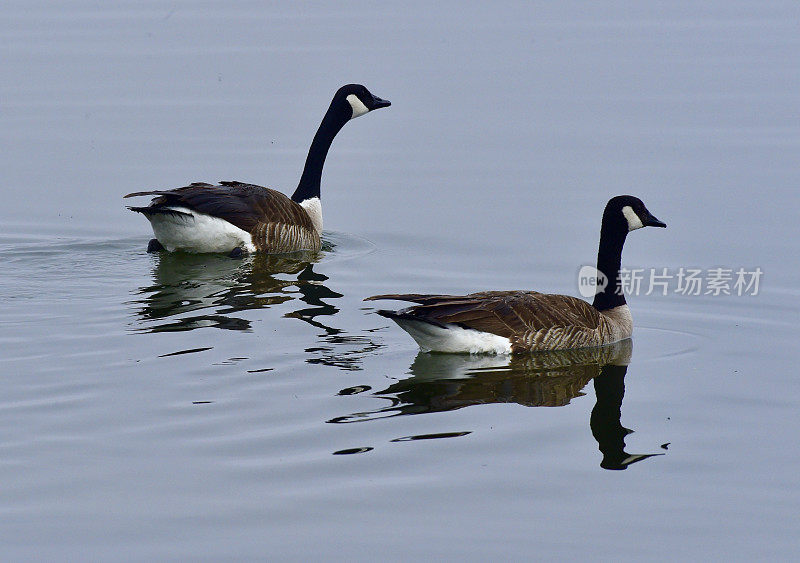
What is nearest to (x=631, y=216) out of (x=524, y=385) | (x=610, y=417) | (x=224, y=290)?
(x=524, y=385)

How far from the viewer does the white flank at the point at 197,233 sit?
47.9 feet

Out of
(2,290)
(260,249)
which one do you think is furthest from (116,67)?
(2,290)

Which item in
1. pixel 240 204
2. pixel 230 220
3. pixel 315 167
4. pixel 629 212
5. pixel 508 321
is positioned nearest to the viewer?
pixel 508 321

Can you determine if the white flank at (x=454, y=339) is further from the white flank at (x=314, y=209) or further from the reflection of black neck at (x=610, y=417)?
the white flank at (x=314, y=209)

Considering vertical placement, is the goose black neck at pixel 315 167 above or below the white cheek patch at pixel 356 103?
below

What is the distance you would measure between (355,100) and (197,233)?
3690 mm

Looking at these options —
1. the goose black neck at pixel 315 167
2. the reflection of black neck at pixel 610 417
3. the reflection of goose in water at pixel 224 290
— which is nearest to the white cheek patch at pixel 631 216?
the reflection of black neck at pixel 610 417

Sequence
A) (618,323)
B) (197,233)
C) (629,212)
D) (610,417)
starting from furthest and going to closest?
(197,233), (629,212), (618,323), (610,417)

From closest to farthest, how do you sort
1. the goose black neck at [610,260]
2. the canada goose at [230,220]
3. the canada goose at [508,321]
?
the canada goose at [508,321], the goose black neck at [610,260], the canada goose at [230,220]

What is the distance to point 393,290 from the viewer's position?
1345 centimetres

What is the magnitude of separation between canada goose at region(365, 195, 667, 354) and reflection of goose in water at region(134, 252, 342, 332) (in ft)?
4.32

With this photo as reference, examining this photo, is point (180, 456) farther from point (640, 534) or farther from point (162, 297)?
point (162, 297)

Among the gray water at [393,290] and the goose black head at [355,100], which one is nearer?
the gray water at [393,290]

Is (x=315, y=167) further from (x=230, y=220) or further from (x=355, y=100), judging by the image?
(x=230, y=220)
